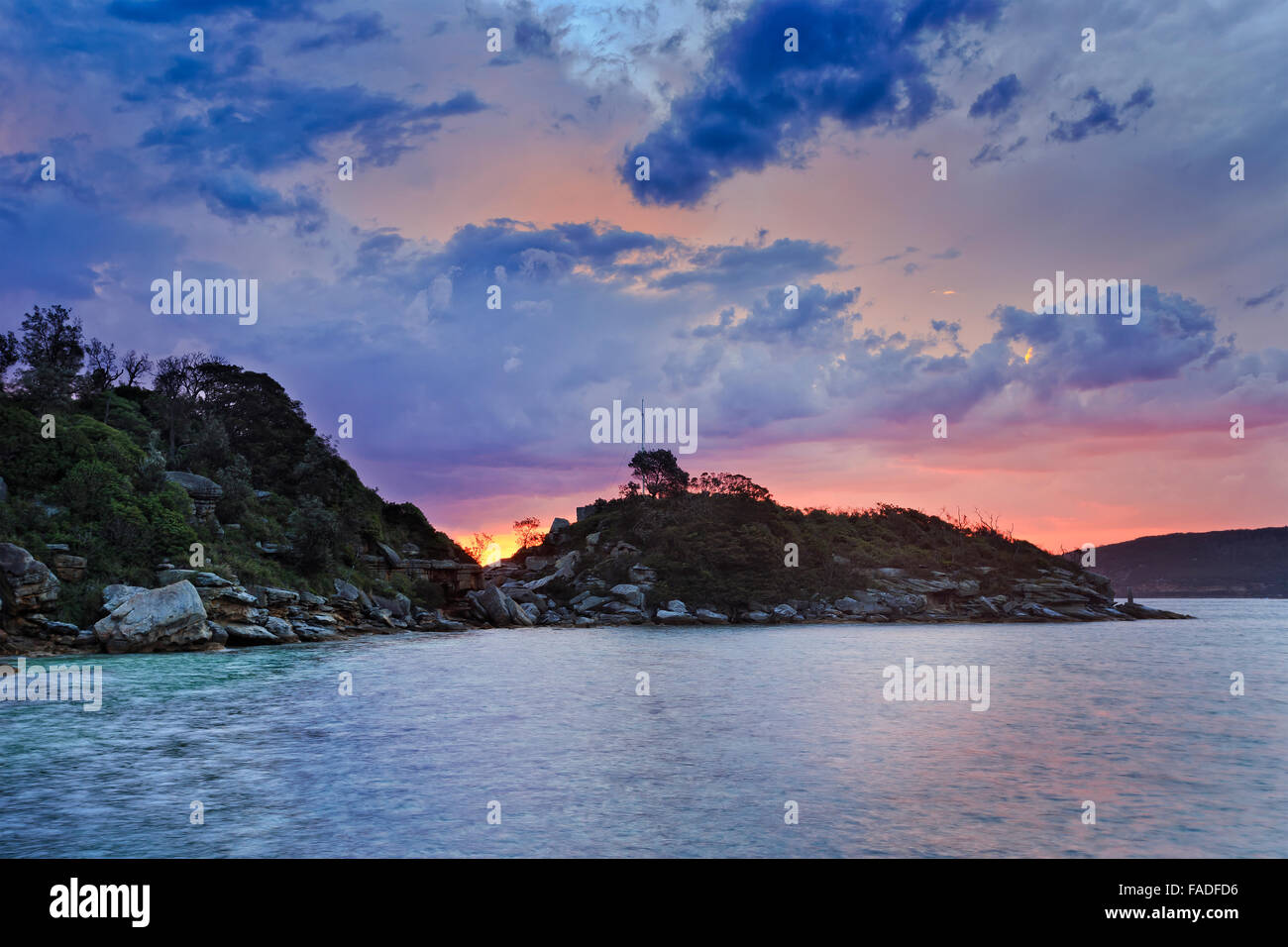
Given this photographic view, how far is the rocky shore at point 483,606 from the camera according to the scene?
110 ft

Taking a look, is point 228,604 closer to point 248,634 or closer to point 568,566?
point 248,634

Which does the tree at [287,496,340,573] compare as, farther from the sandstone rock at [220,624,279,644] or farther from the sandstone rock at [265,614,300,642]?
the sandstone rock at [220,624,279,644]

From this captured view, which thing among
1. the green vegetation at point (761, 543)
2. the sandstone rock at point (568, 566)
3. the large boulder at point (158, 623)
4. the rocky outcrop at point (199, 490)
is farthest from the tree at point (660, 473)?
the large boulder at point (158, 623)

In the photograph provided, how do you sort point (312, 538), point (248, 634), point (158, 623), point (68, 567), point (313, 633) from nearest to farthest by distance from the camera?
point (158, 623) → point (68, 567) → point (248, 634) → point (313, 633) → point (312, 538)

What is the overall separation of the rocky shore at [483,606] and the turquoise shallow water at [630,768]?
25.0ft

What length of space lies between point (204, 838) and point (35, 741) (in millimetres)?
8856

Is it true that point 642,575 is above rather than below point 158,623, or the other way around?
below

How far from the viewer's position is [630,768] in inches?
540

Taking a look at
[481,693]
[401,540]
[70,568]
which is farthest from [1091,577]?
[70,568]

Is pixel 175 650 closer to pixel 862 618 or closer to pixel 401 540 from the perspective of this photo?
pixel 401 540

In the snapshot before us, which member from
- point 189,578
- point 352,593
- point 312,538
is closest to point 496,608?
point 352,593

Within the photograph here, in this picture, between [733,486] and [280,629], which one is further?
[733,486]

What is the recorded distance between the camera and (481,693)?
79.5 ft

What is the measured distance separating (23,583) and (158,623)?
5422mm
